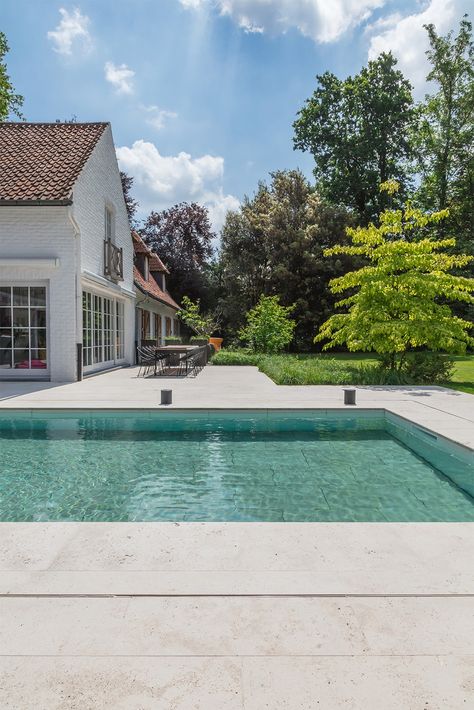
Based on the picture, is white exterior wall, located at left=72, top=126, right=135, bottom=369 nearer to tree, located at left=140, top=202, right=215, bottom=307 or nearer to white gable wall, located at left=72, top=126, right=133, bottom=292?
white gable wall, located at left=72, top=126, right=133, bottom=292

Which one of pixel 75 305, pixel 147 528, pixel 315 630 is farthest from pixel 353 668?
pixel 75 305

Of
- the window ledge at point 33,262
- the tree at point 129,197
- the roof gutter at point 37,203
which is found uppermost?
the tree at point 129,197

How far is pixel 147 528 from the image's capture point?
12.5 feet

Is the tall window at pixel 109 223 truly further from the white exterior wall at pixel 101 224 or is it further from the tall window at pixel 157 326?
the tall window at pixel 157 326

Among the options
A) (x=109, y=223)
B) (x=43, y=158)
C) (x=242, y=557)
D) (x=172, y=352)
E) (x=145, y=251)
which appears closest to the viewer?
(x=242, y=557)

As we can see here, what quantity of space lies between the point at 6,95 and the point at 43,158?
45.3 ft

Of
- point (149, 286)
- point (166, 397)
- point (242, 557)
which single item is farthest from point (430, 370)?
point (149, 286)

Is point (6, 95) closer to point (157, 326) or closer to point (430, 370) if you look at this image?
point (157, 326)

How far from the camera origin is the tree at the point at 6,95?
23.8 meters

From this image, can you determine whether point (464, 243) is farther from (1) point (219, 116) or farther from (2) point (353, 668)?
(2) point (353, 668)

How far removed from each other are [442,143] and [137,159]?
20508mm

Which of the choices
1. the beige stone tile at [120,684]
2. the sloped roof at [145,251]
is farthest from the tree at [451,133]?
the beige stone tile at [120,684]

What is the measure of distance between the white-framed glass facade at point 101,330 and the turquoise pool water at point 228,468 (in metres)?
6.41

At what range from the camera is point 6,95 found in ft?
80.7
